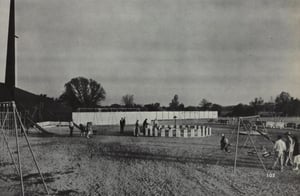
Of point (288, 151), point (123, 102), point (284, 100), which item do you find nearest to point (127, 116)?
point (123, 102)

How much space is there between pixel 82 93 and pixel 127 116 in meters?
9.24

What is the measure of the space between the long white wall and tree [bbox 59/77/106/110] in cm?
117

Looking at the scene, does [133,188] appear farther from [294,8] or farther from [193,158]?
[294,8]

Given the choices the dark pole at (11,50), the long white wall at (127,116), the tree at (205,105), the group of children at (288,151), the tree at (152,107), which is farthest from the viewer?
the tree at (205,105)

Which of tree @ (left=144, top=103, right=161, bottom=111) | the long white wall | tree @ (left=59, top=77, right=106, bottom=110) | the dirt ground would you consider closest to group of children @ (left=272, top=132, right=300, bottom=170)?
the dirt ground

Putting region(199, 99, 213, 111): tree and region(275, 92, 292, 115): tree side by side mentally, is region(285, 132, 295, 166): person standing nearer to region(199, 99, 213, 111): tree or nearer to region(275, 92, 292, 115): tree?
region(275, 92, 292, 115): tree

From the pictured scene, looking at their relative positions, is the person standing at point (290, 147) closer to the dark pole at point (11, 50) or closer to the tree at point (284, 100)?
the tree at point (284, 100)

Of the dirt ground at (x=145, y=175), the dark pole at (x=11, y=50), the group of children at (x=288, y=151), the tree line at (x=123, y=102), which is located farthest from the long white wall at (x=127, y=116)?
the group of children at (x=288, y=151)

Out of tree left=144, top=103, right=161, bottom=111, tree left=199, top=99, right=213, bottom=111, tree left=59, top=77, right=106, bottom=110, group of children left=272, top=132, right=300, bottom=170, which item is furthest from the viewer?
tree left=199, top=99, right=213, bottom=111

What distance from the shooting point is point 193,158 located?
12.2m

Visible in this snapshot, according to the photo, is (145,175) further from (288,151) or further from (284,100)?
(284,100)

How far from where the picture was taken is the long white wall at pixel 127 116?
32188 mm

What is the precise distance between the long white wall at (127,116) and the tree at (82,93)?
3.85 ft

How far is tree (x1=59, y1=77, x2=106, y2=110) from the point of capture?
906 inches
